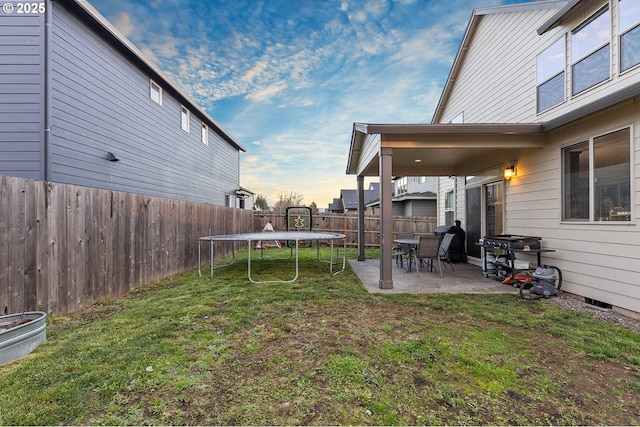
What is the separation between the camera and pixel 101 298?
4.33m

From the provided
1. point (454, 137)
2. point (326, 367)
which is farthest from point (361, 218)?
point (326, 367)

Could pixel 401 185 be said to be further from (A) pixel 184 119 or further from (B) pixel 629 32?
(B) pixel 629 32

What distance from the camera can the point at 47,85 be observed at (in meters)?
5.46

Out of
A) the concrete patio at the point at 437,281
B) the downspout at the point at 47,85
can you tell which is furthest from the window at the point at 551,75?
the downspout at the point at 47,85

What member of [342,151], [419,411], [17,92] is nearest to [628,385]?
[419,411]

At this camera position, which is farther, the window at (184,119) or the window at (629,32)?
the window at (184,119)

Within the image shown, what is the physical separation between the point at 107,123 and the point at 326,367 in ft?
25.7

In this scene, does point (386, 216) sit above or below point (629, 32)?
below

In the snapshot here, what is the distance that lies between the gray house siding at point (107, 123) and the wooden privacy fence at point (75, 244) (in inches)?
81.2

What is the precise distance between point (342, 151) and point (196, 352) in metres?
15.5

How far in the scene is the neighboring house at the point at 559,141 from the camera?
3844 mm

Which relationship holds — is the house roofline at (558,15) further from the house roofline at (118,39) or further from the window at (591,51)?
the house roofline at (118,39)

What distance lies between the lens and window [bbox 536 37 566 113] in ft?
16.7

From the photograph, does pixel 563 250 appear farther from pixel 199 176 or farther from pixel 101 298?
pixel 199 176
